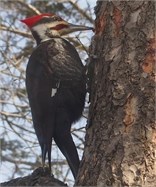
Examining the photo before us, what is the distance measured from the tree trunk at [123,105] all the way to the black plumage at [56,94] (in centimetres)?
45

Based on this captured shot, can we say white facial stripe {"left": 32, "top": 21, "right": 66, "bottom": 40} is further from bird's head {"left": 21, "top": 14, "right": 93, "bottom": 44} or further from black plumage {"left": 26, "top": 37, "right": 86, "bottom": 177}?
black plumage {"left": 26, "top": 37, "right": 86, "bottom": 177}

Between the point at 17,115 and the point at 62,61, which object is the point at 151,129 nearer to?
the point at 62,61

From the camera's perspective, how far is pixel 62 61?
2729 millimetres

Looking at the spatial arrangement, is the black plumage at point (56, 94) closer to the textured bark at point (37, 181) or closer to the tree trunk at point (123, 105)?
the textured bark at point (37, 181)

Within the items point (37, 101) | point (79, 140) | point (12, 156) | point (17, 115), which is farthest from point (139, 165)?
point (12, 156)

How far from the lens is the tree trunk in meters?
1.90

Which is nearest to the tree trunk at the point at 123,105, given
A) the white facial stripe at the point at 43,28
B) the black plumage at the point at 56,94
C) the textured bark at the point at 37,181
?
the textured bark at the point at 37,181

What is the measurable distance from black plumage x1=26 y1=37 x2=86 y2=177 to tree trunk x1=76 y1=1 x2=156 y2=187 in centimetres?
45

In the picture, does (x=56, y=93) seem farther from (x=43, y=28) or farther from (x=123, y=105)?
(x=123, y=105)

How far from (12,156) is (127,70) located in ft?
14.1

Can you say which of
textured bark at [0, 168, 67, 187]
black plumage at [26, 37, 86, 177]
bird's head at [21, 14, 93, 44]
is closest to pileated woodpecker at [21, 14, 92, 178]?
black plumage at [26, 37, 86, 177]

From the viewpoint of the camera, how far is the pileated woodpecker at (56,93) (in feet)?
8.44

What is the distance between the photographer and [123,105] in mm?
1989

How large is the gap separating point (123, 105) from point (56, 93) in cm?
69
